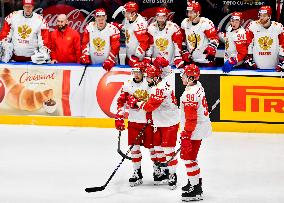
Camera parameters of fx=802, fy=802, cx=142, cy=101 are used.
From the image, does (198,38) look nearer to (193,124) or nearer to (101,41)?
(101,41)

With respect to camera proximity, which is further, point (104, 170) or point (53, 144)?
point (53, 144)

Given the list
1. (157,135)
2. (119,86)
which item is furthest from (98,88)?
(157,135)

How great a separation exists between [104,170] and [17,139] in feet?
6.64

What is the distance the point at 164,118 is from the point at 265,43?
3.36m

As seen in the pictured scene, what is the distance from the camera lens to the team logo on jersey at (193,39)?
11586 mm

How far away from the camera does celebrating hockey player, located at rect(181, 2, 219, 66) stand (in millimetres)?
11523

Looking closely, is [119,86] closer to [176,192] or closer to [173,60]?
[173,60]

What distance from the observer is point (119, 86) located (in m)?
11.7

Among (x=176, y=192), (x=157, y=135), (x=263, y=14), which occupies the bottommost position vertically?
(x=176, y=192)

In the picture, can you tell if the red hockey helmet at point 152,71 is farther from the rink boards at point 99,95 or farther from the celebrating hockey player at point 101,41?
the celebrating hockey player at point 101,41

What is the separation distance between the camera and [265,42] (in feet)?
37.4

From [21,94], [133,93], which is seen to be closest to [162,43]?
[21,94]

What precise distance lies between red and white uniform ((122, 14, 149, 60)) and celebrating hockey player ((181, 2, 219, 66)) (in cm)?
58

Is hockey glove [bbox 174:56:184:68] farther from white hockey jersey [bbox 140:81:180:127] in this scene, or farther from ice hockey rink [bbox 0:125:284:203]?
white hockey jersey [bbox 140:81:180:127]
